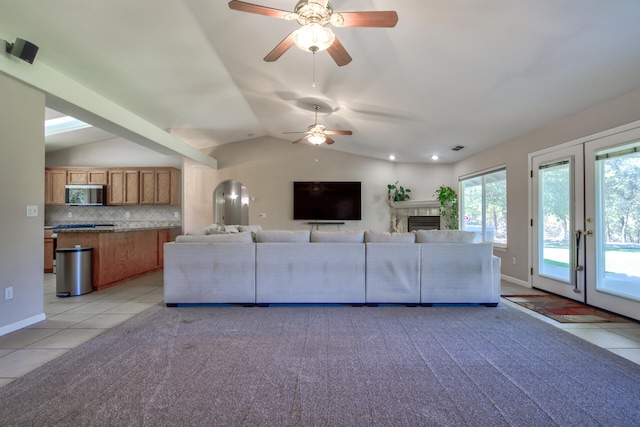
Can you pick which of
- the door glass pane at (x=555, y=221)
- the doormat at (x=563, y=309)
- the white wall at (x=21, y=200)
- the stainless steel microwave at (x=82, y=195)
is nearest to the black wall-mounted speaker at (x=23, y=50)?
the white wall at (x=21, y=200)

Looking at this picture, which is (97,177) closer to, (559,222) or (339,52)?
(339,52)

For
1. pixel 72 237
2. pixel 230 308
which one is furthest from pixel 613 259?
pixel 72 237

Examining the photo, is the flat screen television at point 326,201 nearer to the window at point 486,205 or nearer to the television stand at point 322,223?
the television stand at point 322,223

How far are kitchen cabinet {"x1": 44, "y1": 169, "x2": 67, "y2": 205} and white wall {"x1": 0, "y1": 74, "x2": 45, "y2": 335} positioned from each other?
4.41 metres

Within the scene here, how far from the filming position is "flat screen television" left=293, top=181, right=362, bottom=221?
24.4 ft

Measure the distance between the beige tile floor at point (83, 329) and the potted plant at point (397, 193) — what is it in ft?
12.0

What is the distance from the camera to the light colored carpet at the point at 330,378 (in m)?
1.50

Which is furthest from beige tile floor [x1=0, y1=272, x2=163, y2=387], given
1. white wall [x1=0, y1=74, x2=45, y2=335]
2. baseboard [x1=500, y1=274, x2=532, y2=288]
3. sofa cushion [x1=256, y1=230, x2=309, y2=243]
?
baseboard [x1=500, y1=274, x2=532, y2=288]

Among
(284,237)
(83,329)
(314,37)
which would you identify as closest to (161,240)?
(83,329)

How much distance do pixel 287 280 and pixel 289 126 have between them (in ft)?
13.5

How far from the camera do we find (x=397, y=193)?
7.39m

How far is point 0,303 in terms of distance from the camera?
2557mm

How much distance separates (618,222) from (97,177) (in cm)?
878

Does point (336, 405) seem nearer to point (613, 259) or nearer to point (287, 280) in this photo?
point (287, 280)
